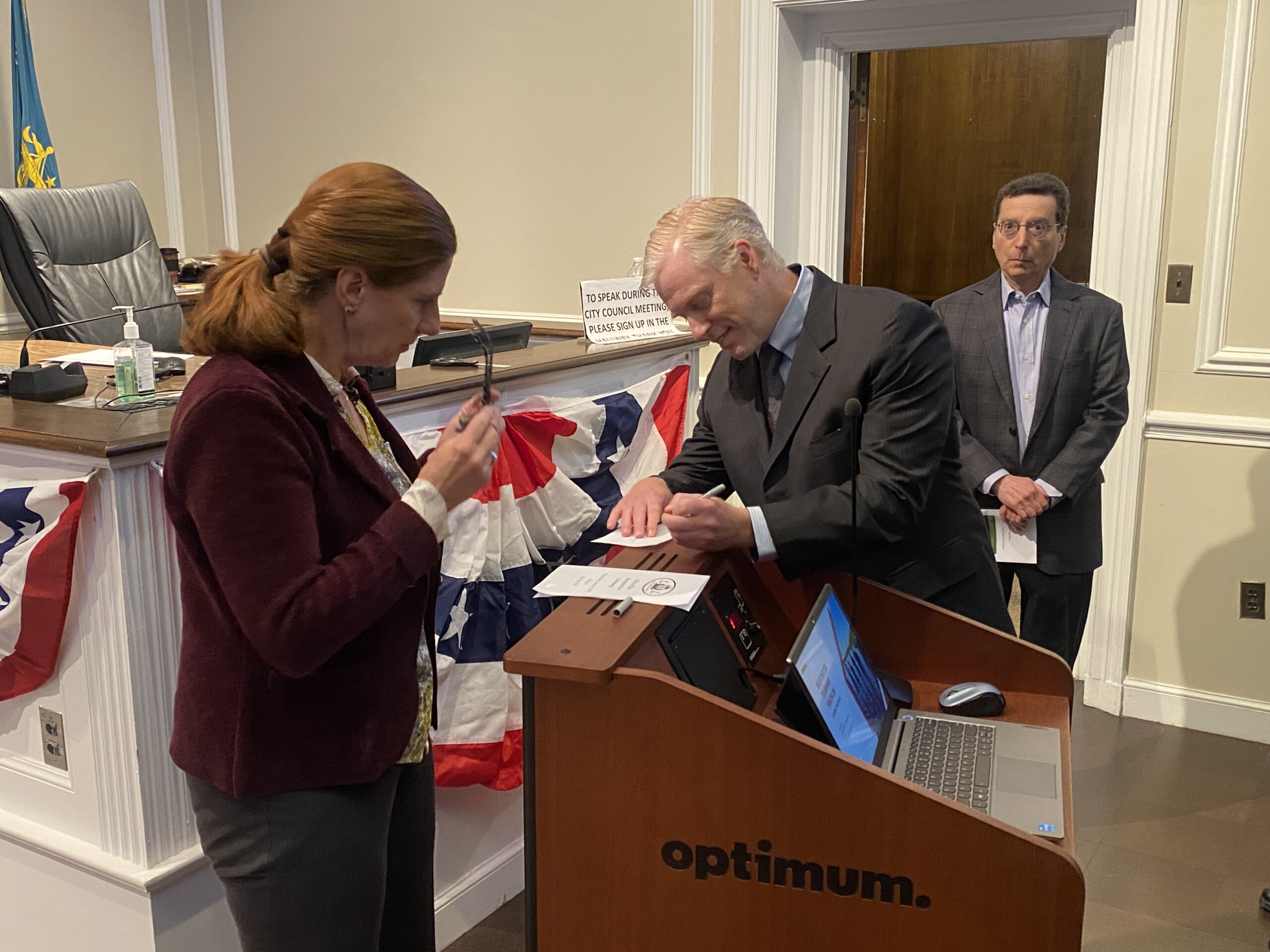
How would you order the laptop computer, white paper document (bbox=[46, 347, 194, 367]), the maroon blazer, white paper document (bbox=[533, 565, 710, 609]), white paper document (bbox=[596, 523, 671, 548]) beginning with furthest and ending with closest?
white paper document (bbox=[46, 347, 194, 367]) < white paper document (bbox=[596, 523, 671, 548]) < white paper document (bbox=[533, 565, 710, 609]) < the laptop computer < the maroon blazer

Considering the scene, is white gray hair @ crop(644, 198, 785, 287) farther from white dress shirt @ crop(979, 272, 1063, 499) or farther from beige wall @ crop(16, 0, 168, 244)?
beige wall @ crop(16, 0, 168, 244)

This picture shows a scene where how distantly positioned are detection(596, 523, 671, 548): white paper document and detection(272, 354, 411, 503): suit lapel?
437 millimetres

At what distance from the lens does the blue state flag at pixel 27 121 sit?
4.14 m

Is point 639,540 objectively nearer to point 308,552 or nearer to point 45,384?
point 308,552

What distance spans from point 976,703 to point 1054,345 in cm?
141

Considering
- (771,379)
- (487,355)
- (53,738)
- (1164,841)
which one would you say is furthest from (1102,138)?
(53,738)

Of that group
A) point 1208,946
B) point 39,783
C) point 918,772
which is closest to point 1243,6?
point 1208,946

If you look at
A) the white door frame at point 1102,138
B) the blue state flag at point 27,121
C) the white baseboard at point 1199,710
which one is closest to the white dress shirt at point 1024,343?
the white door frame at point 1102,138

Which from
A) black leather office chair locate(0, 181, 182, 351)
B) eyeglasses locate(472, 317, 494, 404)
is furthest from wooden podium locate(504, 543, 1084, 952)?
black leather office chair locate(0, 181, 182, 351)

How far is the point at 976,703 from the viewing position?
58.5 inches

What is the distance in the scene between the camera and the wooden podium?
1070 millimetres

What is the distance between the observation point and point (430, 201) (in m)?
1.19

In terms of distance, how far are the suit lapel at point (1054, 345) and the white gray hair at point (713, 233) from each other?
3.80 feet

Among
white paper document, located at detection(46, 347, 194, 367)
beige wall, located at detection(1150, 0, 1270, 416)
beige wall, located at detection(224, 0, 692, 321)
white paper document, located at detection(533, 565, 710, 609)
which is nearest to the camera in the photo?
white paper document, located at detection(533, 565, 710, 609)
